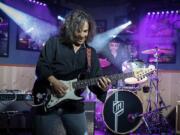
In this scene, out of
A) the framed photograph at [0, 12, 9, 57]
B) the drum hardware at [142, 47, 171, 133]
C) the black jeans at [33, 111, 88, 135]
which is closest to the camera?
the black jeans at [33, 111, 88, 135]

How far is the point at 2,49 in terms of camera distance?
6926mm

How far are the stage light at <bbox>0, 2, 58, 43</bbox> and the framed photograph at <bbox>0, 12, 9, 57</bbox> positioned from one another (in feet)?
0.55

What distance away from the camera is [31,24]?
24.8 ft

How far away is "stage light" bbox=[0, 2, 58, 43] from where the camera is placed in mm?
7019

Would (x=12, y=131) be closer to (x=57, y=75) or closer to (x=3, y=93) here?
(x=3, y=93)

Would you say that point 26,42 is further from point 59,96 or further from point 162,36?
point 59,96

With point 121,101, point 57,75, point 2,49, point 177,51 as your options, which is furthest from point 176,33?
point 57,75

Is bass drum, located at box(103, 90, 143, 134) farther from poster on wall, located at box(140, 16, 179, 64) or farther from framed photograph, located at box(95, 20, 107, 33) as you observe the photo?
framed photograph, located at box(95, 20, 107, 33)

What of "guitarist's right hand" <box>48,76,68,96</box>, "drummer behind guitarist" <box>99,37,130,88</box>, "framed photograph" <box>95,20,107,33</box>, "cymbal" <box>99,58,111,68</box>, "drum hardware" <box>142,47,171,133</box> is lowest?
"drum hardware" <box>142,47,171,133</box>

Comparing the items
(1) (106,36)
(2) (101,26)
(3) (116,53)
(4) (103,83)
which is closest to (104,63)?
(3) (116,53)

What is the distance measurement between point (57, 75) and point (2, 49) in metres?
4.47

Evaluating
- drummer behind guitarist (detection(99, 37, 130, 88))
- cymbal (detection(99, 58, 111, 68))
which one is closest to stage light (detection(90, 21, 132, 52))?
drummer behind guitarist (detection(99, 37, 130, 88))

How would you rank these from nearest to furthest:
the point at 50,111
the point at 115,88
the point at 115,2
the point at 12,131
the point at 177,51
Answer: the point at 50,111, the point at 12,131, the point at 115,88, the point at 177,51, the point at 115,2

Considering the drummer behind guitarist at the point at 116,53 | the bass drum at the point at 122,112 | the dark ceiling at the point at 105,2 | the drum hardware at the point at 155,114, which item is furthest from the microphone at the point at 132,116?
the dark ceiling at the point at 105,2
